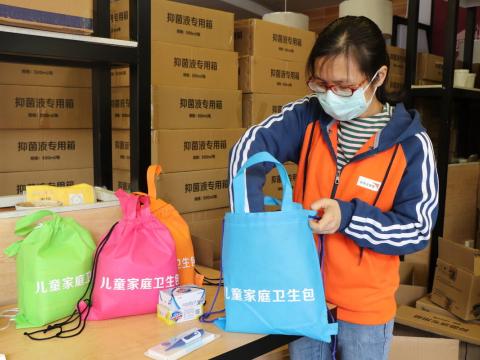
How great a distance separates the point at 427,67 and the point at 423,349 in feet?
5.50

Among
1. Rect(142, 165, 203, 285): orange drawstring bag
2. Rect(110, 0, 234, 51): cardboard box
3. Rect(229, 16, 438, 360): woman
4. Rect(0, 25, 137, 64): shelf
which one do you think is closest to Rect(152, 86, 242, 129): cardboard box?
Rect(110, 0, 234, 51): cardboard box

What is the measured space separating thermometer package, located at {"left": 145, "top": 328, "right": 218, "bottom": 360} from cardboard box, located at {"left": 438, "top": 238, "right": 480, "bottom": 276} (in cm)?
155

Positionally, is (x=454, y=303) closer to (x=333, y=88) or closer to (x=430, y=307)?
(x=430, y=307)

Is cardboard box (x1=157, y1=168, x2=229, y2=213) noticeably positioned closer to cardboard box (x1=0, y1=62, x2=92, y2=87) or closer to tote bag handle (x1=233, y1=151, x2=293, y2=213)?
cardboard box (x1=0, y1=62, x2=92, y2=87)

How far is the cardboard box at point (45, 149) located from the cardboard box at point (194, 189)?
40 cm

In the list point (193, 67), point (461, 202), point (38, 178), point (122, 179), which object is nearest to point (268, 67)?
point (193, 67)

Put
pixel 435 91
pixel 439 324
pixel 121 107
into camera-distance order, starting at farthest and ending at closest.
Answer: pixel 435 91, pixel 439 324, pixel 121 107

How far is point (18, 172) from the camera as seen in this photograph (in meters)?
1.98

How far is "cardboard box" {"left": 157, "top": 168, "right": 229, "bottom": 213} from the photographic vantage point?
197cm

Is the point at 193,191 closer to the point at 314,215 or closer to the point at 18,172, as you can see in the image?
the point at 18,172

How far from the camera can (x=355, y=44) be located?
1091 mm

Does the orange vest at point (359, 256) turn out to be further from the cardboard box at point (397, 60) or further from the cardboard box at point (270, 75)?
the cardboard box at point (397, 60)

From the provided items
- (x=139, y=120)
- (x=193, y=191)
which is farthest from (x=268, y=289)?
(x=193, y=191)

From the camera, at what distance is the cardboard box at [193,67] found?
1953mm
